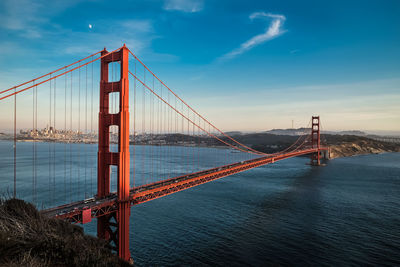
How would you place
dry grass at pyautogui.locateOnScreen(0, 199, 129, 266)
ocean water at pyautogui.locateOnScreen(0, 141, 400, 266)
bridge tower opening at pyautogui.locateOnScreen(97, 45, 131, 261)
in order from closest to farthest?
dry grass at pyautogui.locateOnScreen(0, 199, 129, 266)
bridge tower opening at pyautogui.locateOnScreen(97, 45, 131, 261)
ocean water at pyautogui.locateOnScreen(0, 141, 400, 266)

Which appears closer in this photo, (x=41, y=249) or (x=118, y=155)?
(x=41, y=249)

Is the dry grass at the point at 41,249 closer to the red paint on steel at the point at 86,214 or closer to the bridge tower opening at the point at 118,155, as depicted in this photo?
the red paint on steel at the point at 86,214

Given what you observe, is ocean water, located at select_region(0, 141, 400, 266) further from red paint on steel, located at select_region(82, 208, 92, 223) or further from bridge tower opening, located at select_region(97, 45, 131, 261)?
red paint on steel, located at select_region(82, 208, 92, 223)

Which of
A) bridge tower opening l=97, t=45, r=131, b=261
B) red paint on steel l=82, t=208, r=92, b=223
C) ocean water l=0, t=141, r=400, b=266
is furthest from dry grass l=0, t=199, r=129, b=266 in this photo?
ocean water l=0, t=141, r=400, b=266

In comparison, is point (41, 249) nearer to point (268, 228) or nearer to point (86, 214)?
point (86, 214)

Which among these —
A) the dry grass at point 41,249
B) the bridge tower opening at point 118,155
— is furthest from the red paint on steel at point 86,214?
the dry grass at point 41,249

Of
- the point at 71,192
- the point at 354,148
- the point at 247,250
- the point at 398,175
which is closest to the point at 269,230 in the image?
the point at 247,250

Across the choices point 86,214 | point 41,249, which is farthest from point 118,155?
point 41,249
